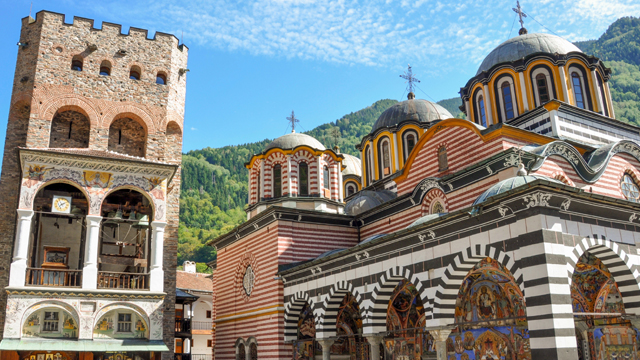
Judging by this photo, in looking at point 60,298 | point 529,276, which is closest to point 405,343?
point 529,276

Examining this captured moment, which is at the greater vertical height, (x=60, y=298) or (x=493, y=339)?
(x=60, y=298)

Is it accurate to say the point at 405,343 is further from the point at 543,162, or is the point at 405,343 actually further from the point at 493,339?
the point at 543,162

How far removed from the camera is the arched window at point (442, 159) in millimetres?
17672

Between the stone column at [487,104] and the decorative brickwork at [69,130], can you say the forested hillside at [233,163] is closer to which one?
the stone column at [487,104]

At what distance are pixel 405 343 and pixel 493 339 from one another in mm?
3791

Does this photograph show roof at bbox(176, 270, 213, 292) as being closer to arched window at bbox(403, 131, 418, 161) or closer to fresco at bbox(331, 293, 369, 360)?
arched window at bbox(403, 131, 418, 161)

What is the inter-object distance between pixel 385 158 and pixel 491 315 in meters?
12.8

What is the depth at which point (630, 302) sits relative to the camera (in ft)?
36.5

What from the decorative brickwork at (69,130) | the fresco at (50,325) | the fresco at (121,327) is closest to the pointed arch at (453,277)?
the fresco at (121,327)

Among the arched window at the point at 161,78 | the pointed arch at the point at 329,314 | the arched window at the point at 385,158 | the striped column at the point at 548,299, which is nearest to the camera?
the striped column at the point at 548,299

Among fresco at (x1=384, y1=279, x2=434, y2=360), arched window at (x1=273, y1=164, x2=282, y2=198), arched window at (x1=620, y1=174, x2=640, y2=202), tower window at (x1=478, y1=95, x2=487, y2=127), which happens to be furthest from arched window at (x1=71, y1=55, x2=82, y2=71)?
arched window at (x1=620, y1=174, x2=640, y2=202)

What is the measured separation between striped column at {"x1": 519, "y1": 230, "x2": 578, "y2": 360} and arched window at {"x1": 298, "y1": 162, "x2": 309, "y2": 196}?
13001 mm

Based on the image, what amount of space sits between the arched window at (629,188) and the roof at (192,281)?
2598cm

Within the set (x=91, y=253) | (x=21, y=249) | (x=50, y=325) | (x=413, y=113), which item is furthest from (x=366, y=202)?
(x=21, y=249)
